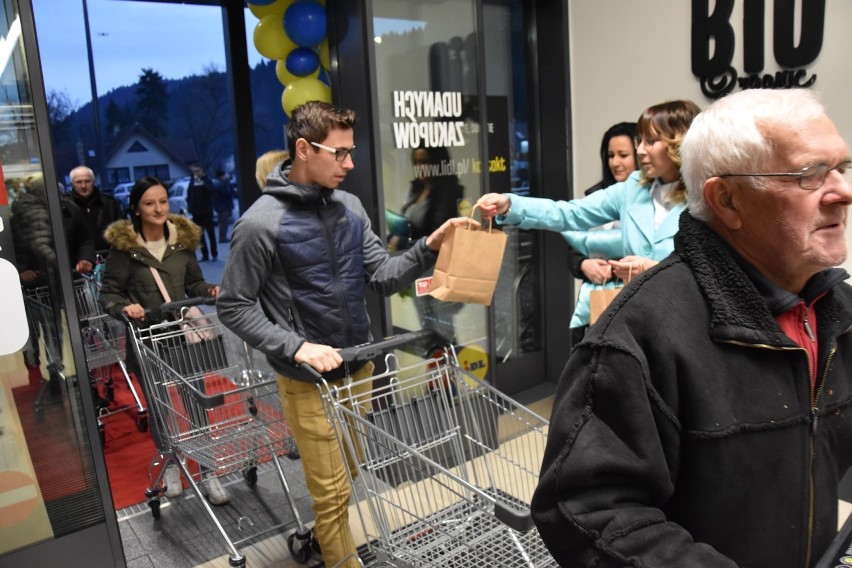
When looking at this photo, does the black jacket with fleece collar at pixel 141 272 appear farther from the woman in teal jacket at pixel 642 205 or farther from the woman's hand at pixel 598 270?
the woman's hand at pixel 598 270

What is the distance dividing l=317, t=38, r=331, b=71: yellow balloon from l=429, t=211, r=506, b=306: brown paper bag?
189 cm

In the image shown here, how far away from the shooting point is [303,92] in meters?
3.91

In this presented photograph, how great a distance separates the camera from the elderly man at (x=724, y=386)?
1096 millimetres

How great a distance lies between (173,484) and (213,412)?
673 mm

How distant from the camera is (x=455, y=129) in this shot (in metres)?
4.39

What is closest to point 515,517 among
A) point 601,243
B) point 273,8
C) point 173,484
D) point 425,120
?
point 601,243

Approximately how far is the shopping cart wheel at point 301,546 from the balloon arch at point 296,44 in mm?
2310

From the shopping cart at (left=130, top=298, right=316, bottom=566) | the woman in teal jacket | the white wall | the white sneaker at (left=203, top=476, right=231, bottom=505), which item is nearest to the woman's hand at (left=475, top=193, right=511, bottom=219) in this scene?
the woman in teal jacket

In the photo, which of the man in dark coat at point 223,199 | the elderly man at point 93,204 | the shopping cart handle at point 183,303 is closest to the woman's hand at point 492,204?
the shopping cart handle at point 183,303

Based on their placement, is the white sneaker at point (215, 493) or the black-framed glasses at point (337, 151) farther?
the white sneaker at point (215, 493)

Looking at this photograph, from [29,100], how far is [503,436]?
2.33 m

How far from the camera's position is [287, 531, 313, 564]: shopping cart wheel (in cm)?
322

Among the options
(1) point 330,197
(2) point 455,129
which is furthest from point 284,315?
(2) point 455,129

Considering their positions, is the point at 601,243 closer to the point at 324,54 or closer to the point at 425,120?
Result: the point at 425,120
